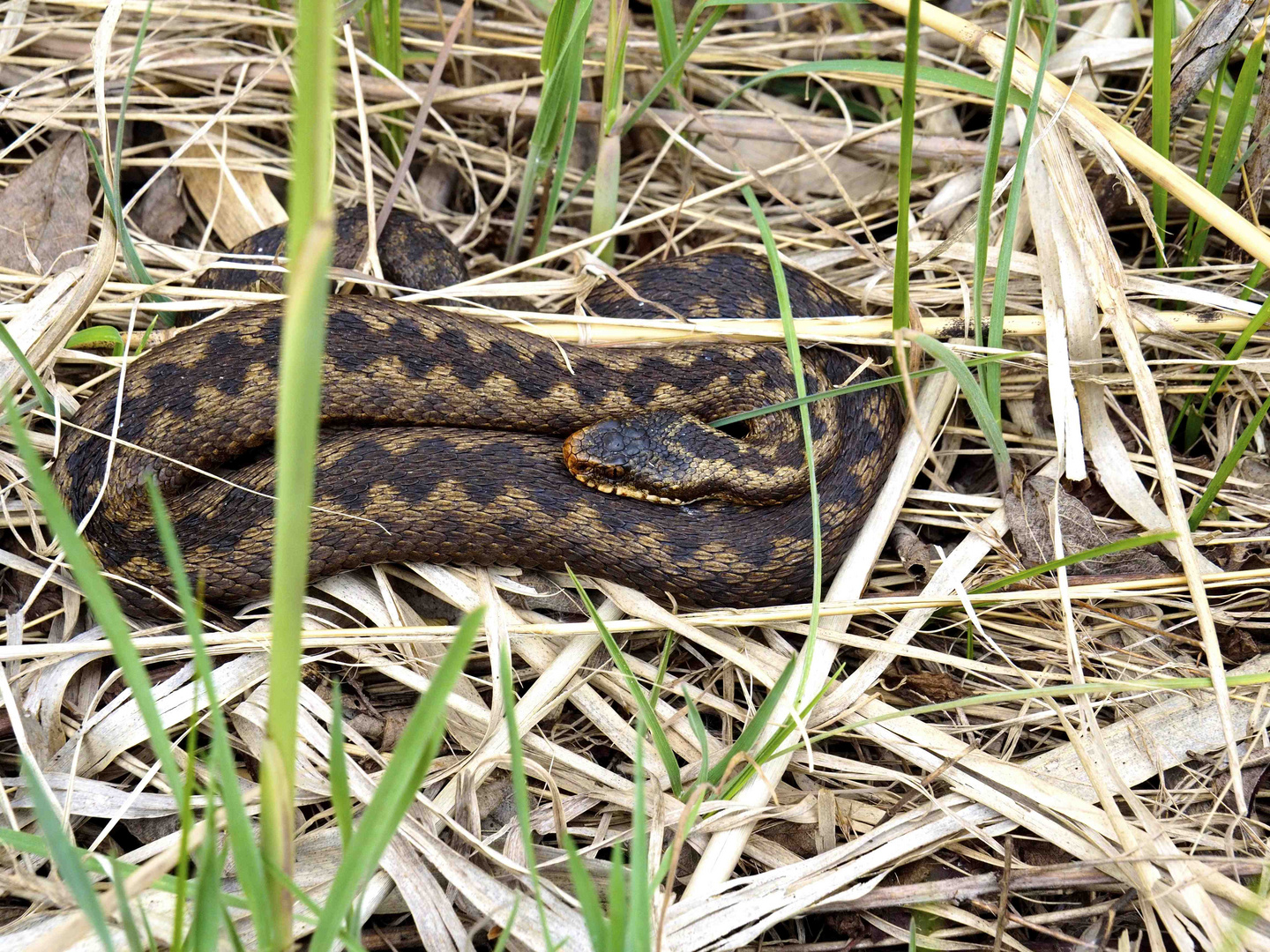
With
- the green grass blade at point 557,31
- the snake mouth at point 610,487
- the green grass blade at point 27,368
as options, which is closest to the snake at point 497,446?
the snake mouth at point 610,487

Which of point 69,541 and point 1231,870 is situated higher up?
point 69,541

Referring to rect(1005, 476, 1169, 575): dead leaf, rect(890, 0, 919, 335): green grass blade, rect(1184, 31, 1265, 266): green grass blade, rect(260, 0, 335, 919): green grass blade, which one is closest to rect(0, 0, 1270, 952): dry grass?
rect(1005, 476, 1169, 575): dead leaf

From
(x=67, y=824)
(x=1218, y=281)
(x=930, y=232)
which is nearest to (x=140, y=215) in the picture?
(x=67, y=824)

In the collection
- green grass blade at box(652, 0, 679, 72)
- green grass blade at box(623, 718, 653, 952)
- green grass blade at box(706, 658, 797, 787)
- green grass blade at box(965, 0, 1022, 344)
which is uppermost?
green grass blade at box(652, 0, 679, 72)

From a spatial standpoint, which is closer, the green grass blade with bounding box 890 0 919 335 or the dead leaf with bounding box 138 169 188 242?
the green grass blade with bounding box 890 0 919 335

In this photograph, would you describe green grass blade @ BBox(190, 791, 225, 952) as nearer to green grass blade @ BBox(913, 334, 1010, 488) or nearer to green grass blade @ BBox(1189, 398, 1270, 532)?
green grass blade @ BBox(913, 334, 1010, 488)

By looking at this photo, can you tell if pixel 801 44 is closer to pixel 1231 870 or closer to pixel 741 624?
pixel 741 624

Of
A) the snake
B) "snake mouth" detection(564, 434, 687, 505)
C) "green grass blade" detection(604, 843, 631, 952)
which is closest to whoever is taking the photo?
"green grass blade" detection(604, 843, 631, 952)

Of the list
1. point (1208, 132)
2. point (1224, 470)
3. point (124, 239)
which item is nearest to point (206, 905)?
point (124, 239)
